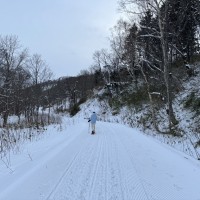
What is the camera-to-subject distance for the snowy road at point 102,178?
5.27 meters

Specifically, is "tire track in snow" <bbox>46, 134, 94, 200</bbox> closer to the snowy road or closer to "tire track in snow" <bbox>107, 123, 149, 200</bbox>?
the snowy road

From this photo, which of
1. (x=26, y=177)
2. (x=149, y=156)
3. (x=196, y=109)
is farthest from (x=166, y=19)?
(x=26, y=177)

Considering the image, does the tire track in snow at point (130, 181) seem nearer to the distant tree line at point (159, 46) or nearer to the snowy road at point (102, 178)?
the snowy road at point (102, 178)

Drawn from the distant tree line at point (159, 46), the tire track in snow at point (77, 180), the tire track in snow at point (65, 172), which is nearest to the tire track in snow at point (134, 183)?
the tire track in snow at point (77, 180)

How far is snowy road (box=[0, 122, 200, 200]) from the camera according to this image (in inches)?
207

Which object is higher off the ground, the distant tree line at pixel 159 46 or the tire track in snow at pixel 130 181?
the distant tree line at pixel 159 46

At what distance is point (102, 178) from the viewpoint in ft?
21.0

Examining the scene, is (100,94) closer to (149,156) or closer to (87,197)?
(149,156)

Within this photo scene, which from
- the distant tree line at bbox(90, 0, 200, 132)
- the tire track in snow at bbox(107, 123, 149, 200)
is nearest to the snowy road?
the tire track in snow at bbox(107, 123, 149, 200)

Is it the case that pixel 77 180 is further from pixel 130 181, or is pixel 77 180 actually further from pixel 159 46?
pixel 159 46

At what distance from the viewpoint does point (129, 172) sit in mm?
7121

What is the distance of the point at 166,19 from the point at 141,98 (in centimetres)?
2025

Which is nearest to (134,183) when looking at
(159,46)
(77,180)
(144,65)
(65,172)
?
(77,180)

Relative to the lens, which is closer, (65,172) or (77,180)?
(77,180)
